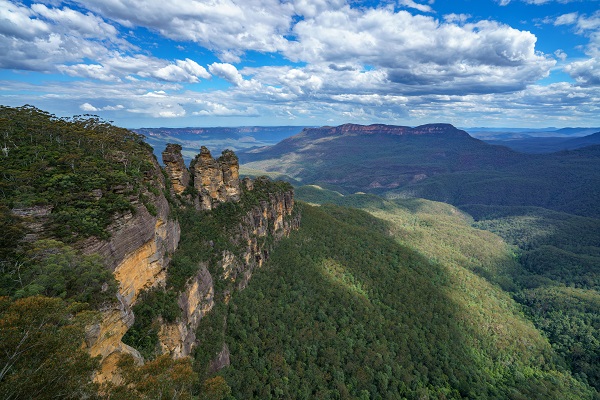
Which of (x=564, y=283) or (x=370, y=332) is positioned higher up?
(x=370, y=332)

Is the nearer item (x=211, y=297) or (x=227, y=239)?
(x=211, y=297)

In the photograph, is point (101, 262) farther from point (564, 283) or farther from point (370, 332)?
point (564, 283)

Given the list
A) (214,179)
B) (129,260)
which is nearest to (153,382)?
(129,260)

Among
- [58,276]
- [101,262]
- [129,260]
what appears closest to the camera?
[58,276]

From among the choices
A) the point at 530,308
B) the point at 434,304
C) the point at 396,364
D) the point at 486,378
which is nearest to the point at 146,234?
the point at 396,364

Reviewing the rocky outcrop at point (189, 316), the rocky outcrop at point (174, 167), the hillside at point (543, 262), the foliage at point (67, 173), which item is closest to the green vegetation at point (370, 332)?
the rocky outcrop at point (189, 316)

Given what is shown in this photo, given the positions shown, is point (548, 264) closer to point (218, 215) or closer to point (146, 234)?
point (218, 215)

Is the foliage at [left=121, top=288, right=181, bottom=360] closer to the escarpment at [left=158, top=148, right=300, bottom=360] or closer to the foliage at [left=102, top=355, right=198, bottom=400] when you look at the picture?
the escarpment at [left=158, top=148, right=300, bottom=360]
